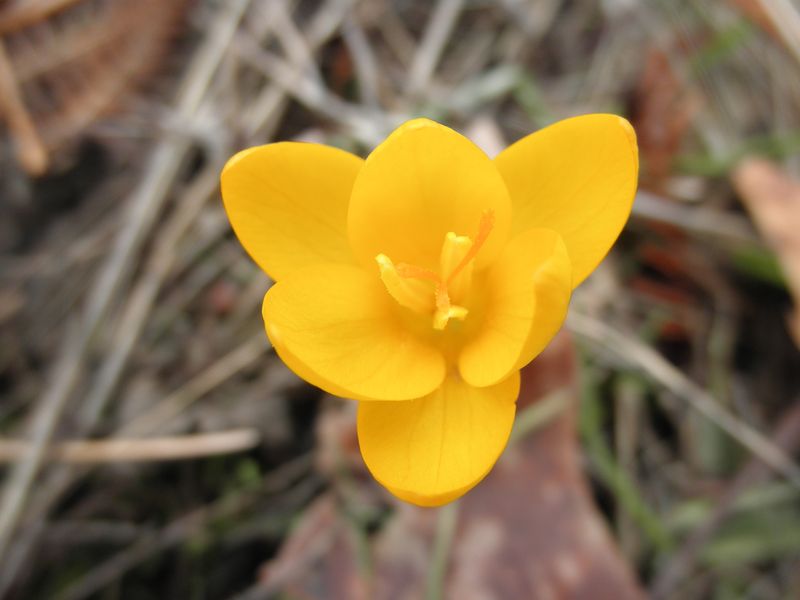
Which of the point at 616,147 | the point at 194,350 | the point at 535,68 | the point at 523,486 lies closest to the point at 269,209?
the point at 616,147

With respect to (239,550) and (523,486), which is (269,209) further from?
(239,550)

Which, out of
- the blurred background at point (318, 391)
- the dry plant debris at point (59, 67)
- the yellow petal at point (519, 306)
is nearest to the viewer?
the yellow petal at point (519, 306)

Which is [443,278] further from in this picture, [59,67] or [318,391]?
[59,67]

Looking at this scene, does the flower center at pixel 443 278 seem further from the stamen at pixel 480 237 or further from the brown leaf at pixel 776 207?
the brown leaf at pixel 776 207

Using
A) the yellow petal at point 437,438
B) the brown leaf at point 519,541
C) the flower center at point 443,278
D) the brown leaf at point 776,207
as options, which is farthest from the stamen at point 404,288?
the brown leaf at point 776,207

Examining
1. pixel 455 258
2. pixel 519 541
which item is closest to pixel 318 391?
pixel 519 541

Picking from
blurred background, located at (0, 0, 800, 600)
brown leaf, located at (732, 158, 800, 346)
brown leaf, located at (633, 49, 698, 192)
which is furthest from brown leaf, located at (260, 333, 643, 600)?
brown leaf, located at (633, 49, 698, 192)
